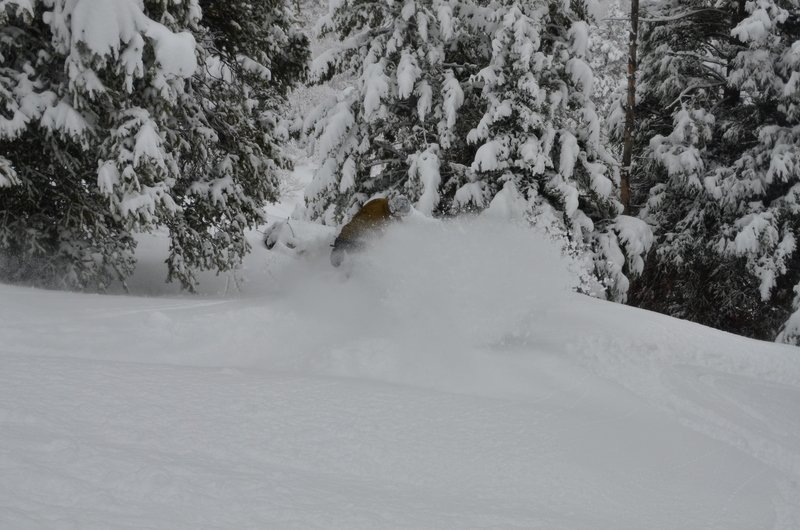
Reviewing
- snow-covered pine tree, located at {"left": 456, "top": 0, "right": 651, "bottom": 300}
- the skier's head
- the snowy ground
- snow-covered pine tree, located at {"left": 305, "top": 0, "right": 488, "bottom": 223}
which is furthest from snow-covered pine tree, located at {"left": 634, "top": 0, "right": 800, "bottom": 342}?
the skier's head

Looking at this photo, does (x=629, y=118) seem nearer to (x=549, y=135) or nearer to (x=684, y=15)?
(x=684, y=15)

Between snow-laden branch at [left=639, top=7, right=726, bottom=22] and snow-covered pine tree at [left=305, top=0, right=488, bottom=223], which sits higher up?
snow-laden branch at [left=639, top=7, right=726, bottom=22]

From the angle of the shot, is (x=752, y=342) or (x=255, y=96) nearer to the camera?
(x=752, y=342)

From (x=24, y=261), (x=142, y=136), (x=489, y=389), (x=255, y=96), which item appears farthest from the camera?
(x=255, y=96)

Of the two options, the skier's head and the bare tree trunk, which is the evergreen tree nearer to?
the bare tree trunk

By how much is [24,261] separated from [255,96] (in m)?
5.00

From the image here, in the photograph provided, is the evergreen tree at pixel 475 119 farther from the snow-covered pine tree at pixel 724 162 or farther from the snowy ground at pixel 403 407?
the snowy ground at pixel 403 407

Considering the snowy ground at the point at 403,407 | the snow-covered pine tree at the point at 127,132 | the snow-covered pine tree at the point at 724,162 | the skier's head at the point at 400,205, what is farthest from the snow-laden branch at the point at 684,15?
the skier's head at the point at 400,205

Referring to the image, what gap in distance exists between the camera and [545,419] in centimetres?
439

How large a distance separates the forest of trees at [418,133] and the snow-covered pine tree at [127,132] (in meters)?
0.03

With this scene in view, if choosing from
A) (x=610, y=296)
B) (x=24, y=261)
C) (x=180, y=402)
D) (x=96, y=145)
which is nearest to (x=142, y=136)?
(x=96, y=145)

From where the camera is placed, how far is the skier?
736 centimetres

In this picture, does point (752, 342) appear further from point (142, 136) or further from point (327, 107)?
point (327, 107)

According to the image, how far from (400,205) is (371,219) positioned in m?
0.47
